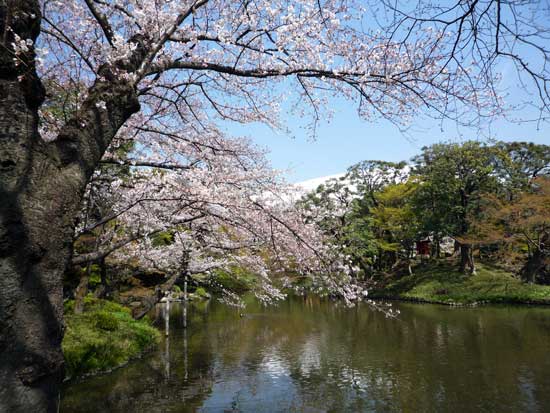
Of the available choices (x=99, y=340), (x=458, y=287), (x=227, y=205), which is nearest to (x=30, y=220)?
(x=227, y=205)

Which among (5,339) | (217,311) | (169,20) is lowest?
(217,311)

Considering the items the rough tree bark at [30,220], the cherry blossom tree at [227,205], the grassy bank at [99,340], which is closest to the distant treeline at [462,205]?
the grassy bank at [99,340]

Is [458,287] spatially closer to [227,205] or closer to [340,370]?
[340,370]

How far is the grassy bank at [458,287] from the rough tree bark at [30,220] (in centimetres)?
2229

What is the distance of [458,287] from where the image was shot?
23.5m

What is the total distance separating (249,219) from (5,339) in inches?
130

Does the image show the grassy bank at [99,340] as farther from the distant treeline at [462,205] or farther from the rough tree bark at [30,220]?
the distant treeline at [462,205]

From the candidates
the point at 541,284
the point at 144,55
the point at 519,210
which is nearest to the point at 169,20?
the point at 144,55

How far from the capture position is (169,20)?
3.42m

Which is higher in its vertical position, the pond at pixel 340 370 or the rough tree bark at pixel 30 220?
the rough tree bark at pixel 30 220

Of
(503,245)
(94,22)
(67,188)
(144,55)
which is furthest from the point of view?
(503,245)

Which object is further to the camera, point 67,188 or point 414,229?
point 414,229

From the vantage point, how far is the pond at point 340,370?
7520 mm

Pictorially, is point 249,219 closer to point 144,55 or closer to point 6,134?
point 144,55
